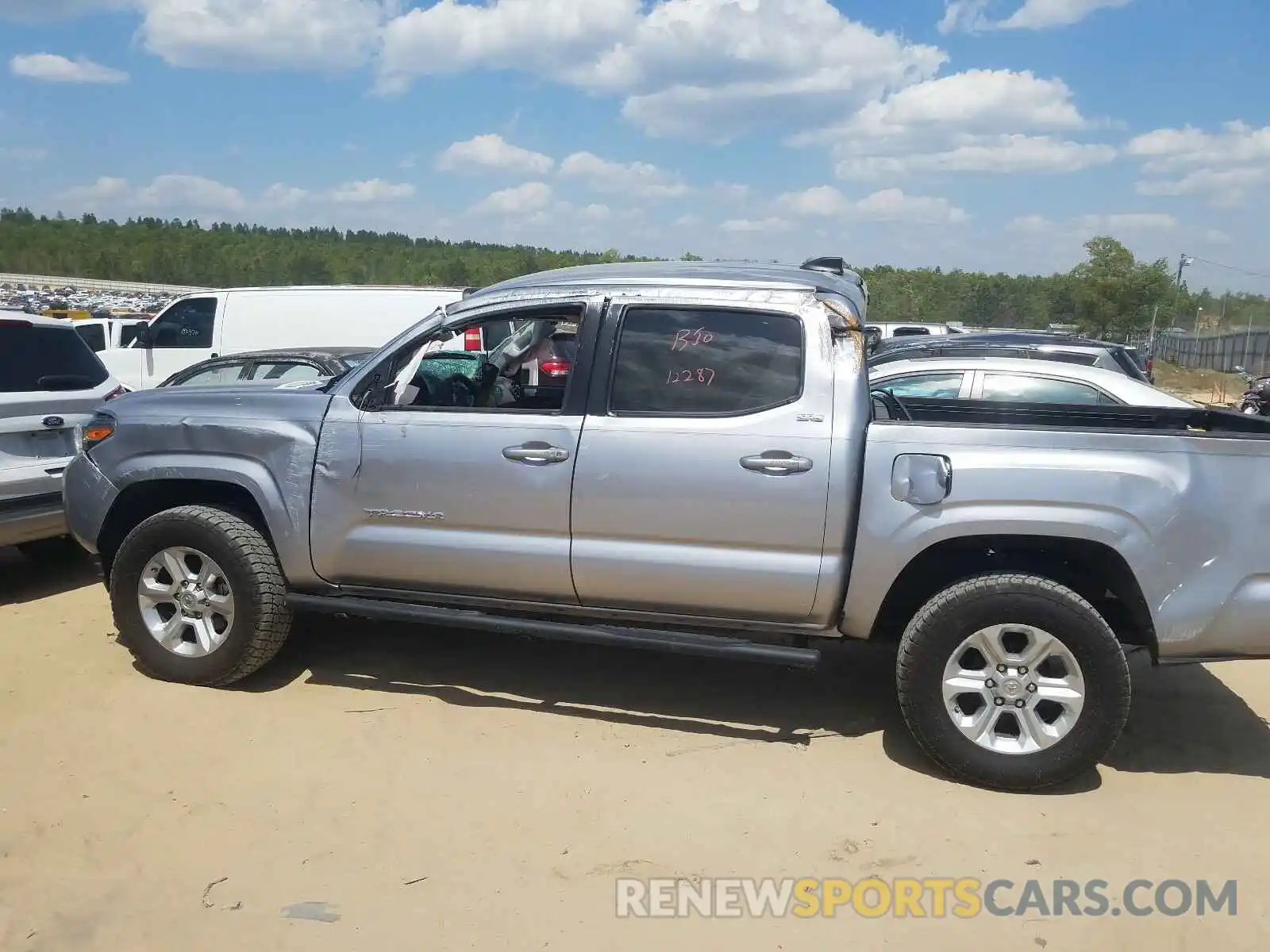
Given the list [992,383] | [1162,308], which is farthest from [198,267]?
[992,383]

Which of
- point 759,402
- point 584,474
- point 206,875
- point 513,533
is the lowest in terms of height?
point 206,875

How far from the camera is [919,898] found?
3330 millimetres

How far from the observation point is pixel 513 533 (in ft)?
14.4

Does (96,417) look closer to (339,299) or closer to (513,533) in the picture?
(513,533)

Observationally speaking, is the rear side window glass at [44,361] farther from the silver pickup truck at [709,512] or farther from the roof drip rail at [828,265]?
the roof drip rail at [828,265]

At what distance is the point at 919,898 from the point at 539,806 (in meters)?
1.40

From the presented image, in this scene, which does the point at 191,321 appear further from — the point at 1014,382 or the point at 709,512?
the point at 709,512

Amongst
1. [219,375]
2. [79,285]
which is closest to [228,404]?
[219,375]

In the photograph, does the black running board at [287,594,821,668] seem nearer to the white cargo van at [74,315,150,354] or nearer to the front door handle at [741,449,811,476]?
the front door handle at [741,449,811,476]

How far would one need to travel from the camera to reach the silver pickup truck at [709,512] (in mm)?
3826

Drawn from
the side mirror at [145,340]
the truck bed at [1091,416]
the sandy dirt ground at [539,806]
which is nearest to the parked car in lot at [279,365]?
the side mirror at [145,340]

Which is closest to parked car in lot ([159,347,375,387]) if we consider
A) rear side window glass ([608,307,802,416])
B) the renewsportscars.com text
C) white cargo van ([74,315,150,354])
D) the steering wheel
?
the steering wheel

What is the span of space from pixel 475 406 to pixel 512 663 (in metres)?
1.44

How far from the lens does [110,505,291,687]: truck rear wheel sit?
4.70 metres
